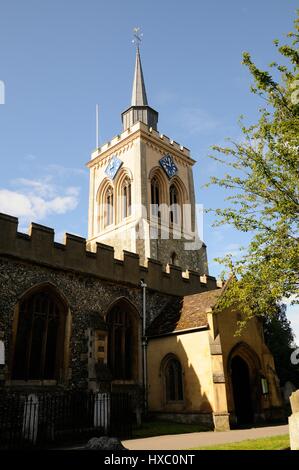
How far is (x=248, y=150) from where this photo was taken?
40.7 feet

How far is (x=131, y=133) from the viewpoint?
106 feet

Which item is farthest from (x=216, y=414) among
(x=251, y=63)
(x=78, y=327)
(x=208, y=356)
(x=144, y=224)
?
(x=144, y=224)

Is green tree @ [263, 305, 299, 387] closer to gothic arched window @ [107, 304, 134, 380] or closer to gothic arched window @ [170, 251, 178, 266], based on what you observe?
gothic arched window @ [170, 251, 178, 266]

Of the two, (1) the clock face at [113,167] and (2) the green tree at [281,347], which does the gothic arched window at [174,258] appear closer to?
(2) the green tree at [281,347]

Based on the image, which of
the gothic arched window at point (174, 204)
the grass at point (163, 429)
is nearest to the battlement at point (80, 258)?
the grass at point (163, 429)

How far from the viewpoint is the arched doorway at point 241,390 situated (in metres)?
15.2

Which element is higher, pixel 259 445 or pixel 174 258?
pixel 174 258

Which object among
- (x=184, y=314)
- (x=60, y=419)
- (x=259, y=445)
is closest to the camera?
(x=259, y=445)

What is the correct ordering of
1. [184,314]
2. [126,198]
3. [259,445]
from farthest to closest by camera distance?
1. [126,198]
2. [184,314]
3. [259,445]

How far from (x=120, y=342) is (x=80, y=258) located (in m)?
4.04

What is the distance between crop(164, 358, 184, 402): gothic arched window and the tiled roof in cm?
130

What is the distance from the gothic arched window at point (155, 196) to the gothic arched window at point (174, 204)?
1.52 m

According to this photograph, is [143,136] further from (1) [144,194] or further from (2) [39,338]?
(2) [39,338]

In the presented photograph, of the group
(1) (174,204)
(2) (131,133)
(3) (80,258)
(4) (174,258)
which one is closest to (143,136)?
(2) (131,133)
